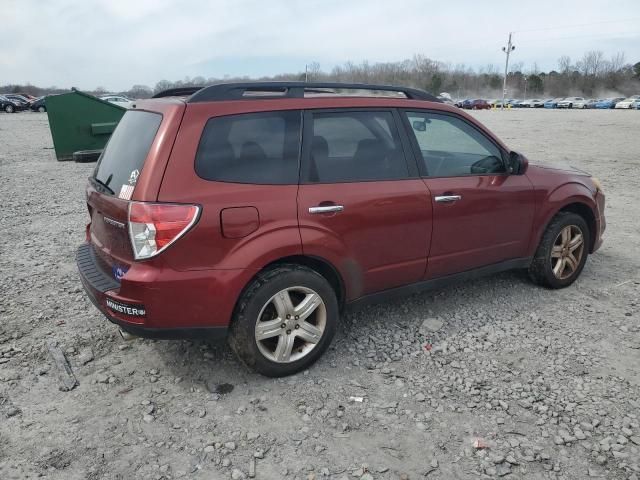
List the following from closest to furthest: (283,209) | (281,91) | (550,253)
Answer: (283,209)
(281,91)
(550,253)

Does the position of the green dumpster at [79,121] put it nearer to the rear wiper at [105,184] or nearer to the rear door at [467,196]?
the rear wiper at [105,184]

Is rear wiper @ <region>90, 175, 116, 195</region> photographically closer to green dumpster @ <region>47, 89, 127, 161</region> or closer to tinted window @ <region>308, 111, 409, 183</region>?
tinted window @ <region>308, 111, 409, 183</region>

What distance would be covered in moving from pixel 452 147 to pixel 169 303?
8.45 feet

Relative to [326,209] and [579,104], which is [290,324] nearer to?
[326,209]

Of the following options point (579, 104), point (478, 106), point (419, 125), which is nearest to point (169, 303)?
point (419, 125)

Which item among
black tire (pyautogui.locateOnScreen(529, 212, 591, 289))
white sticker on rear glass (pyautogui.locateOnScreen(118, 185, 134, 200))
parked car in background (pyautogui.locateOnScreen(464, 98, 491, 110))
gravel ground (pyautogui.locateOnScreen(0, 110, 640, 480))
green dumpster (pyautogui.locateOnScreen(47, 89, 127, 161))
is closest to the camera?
gravel ground (pyautogui.locateOnScreen(0, 110, 640, 480))

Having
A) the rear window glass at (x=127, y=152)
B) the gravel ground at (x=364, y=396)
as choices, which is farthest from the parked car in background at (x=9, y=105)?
the rear window glass at (x=127, y=152)

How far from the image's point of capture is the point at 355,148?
3512 millimetres

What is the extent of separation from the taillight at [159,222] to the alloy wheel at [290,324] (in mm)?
691

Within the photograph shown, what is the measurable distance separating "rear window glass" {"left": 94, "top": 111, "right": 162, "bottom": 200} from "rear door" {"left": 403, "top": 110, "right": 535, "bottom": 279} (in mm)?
1792

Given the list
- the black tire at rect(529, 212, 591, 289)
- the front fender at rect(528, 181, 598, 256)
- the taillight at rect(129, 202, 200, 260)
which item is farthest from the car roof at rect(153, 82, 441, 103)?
the black tire at rect(529, 212, 591, 289)

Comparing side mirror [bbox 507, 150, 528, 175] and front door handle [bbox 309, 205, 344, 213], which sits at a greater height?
side mirror [bbox 507, 150, 528, 175]

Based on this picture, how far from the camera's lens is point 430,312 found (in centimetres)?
429

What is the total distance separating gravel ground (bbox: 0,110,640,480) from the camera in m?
2.62
